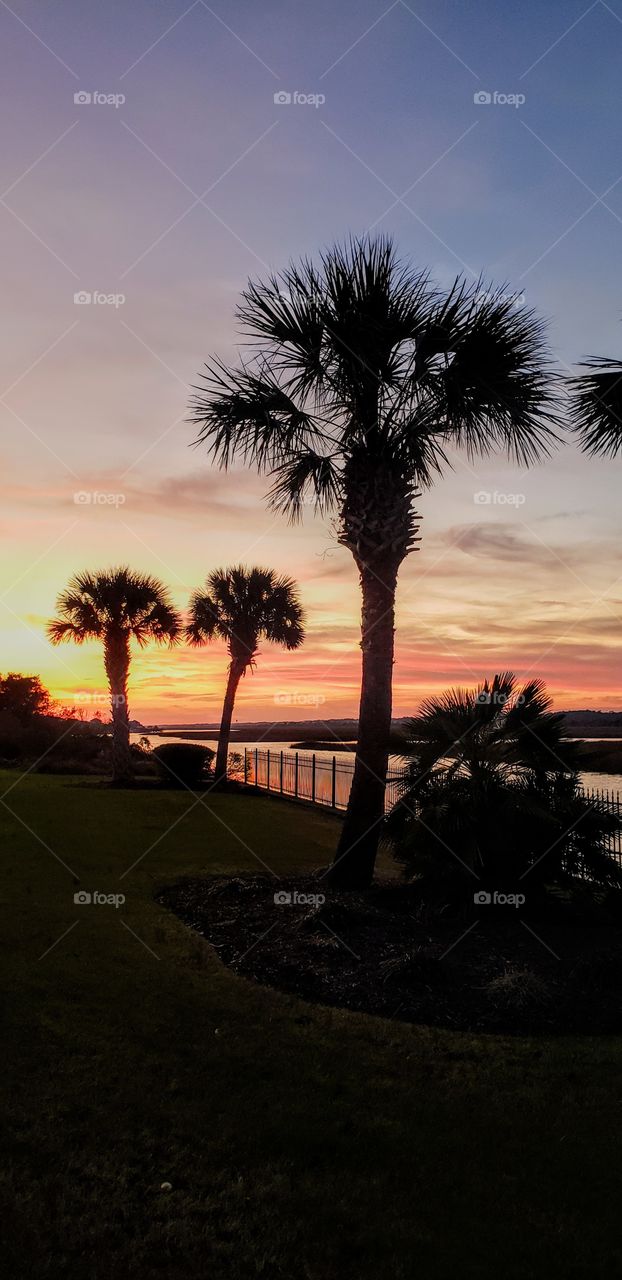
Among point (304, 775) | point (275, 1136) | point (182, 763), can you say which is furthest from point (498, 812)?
point (182, 763)

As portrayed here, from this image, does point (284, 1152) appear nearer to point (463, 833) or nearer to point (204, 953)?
point (204, 953)

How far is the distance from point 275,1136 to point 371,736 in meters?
6.63

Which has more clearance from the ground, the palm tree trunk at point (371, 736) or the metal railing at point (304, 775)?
the palm tree trunk at point (371, 736)

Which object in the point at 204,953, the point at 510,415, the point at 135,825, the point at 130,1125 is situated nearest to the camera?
the point at 130,1125

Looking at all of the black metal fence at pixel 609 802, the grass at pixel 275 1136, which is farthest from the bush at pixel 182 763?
the grass at pixel 275 1136

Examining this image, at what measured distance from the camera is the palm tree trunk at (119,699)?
29.7 meters

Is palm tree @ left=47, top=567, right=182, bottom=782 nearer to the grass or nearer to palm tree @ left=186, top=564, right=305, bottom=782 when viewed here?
palm tree @ left=186, top=564, right=305, bottom=782

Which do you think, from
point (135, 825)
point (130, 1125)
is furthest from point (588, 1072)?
point (135, 825)

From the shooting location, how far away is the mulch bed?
6473 millimetres

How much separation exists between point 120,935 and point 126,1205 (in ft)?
16.2

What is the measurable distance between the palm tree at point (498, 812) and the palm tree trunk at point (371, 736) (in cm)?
105

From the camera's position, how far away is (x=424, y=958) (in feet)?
23.2

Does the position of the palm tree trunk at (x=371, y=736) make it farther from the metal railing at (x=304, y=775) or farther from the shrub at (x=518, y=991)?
the metal railing at (x=304, y=775)

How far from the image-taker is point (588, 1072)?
17.6 ft
